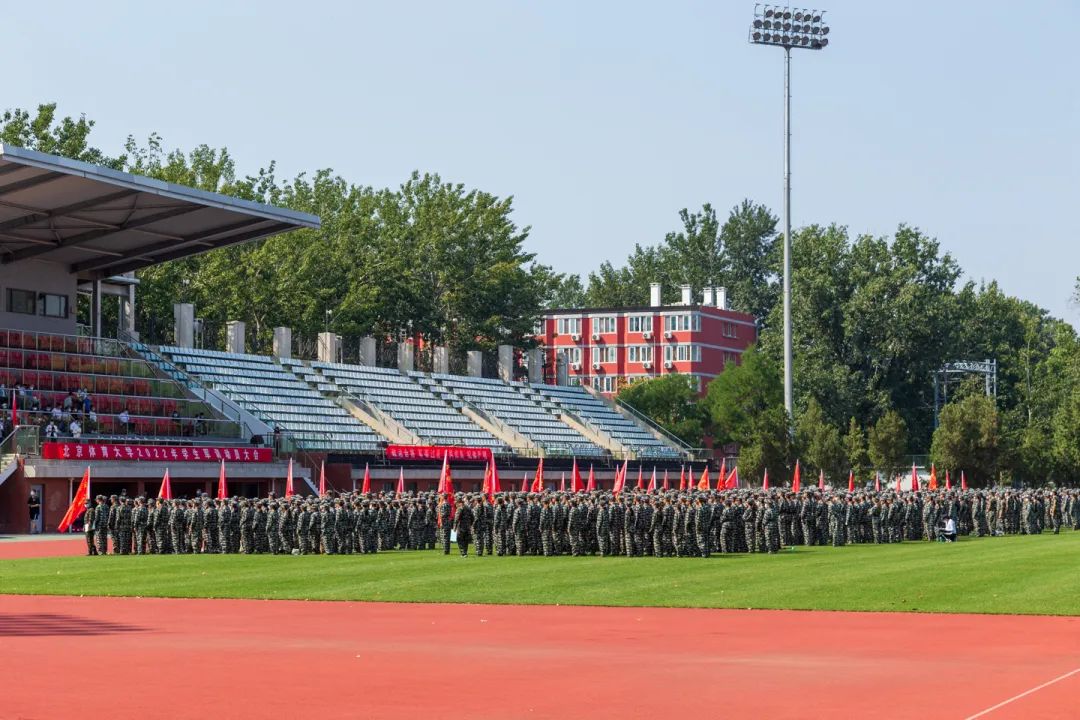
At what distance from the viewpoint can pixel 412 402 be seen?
68250 millimetres

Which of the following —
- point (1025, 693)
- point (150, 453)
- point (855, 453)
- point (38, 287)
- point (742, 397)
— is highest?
point (38, 287)

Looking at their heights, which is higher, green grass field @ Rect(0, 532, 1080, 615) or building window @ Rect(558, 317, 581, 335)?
building window @ Rect(558, 317, 581, 335)

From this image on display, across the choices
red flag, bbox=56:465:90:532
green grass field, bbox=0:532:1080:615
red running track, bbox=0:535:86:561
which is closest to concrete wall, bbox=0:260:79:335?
red flag, bbox=56:465:90:532

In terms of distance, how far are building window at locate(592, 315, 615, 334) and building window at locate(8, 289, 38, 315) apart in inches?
2376

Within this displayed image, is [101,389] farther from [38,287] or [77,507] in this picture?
[77,507]

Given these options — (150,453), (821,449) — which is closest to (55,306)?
(150,453)

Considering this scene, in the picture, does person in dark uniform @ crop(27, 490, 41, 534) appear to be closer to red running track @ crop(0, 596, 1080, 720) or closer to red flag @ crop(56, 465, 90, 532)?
red flag @ crop(56, 465, 90, 532)

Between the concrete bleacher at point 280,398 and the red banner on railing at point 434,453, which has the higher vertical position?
the concrete bleacher at point 280,398

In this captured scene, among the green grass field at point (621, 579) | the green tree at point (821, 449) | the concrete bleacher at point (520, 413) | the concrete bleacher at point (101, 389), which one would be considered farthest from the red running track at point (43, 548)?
the green tree at point (821, 449)

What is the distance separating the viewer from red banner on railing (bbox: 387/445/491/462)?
57.3m

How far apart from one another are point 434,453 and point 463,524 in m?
25.8

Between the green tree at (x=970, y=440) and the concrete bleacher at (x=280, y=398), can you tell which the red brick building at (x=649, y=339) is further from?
the concrete bleacher at (x=280, y=398)

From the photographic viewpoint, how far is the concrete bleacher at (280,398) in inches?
2312

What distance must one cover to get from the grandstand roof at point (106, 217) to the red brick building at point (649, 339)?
49.4 metres
